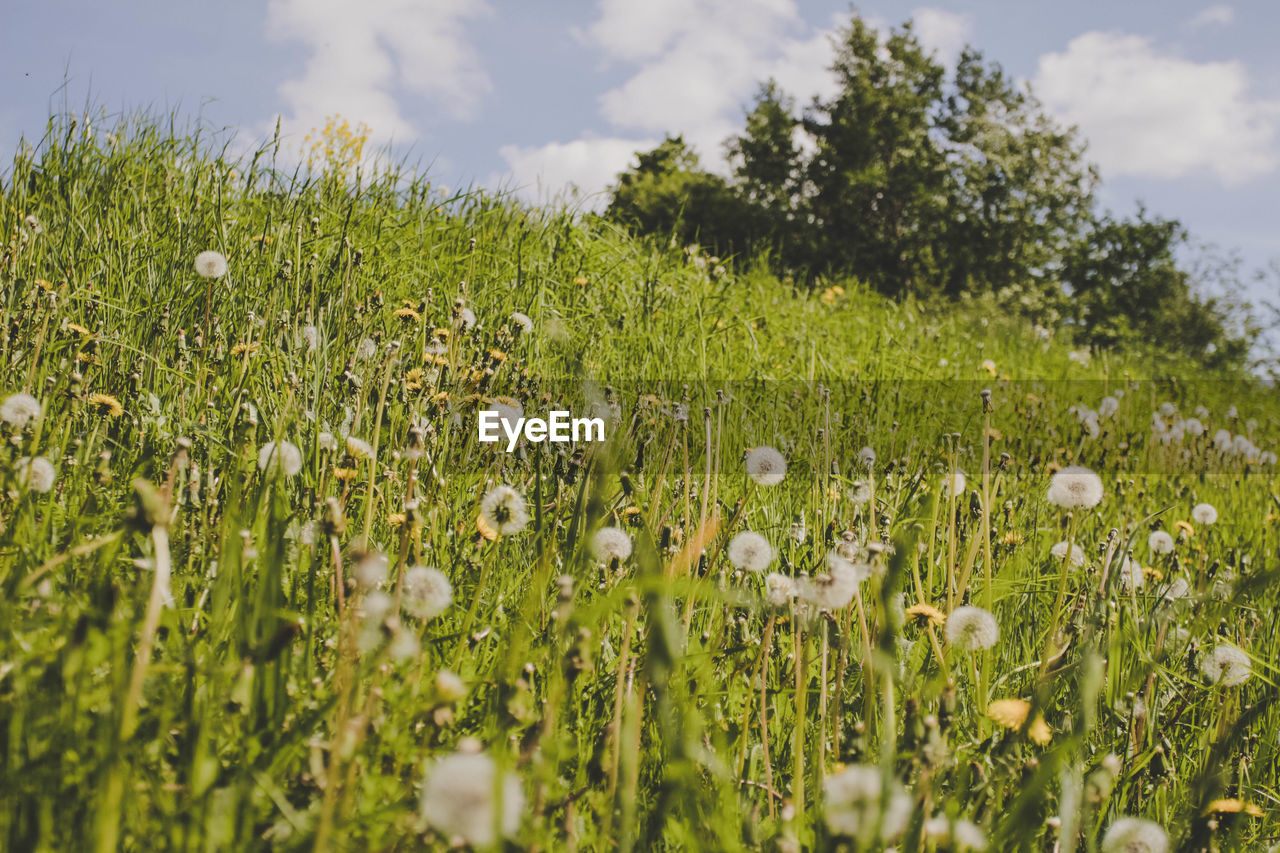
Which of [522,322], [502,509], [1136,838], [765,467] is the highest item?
[522,322]

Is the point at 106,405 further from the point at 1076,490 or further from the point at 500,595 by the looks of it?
the point at 1076,490

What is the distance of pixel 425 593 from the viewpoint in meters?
1.06

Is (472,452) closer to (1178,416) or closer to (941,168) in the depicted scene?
(1178,416)

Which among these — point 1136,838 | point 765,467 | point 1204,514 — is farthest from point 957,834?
point 1204,514

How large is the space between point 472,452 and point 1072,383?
241 inches

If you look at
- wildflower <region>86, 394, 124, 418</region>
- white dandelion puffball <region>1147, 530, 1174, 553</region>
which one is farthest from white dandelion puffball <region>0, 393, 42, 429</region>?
white dandelion puffball <region>1147, 530, 1174, 553</region>

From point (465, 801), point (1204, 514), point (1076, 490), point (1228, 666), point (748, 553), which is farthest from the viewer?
point (1204, 514)

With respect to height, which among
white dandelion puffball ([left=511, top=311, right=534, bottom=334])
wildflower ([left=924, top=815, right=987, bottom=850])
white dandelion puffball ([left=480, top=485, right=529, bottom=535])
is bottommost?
wildflower ([left=924, top=815, right=987, bottom=850])

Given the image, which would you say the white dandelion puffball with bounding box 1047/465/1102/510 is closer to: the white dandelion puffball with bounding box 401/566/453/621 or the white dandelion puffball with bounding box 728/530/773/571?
the white dandelion puffball with bounding box 728/530/773/571

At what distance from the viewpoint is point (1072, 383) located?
663cm

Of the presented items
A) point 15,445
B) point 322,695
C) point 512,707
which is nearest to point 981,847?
point 512,707

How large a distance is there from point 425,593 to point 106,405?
1294 mm

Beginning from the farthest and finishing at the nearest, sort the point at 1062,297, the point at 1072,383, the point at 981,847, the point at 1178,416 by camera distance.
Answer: the point at 1062,297, the point at 1072,383, the point at 1178,416, the point at 981,847

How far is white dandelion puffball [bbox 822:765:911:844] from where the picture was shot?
2.30 feet
